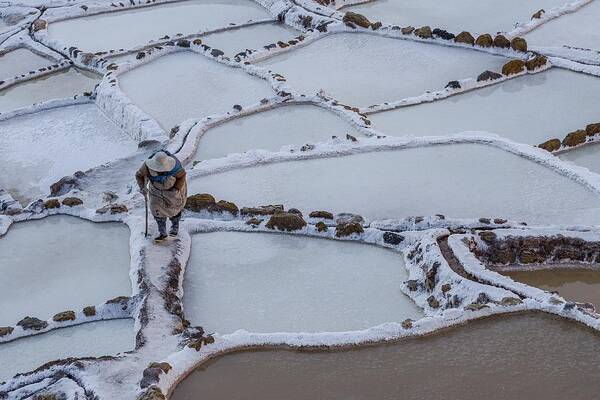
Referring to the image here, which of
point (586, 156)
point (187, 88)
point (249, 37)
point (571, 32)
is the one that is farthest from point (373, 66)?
point (586, 156)

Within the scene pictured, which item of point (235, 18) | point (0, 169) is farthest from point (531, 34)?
point (0, 169)

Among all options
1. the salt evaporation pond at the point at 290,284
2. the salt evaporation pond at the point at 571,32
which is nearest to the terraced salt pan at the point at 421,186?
the salt evaporation pond at the point at 290,284

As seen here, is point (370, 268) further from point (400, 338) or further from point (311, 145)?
point (311, 145)

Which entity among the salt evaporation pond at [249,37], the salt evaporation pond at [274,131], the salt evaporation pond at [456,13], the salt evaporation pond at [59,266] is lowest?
the salt evaporation pond at [59,266]

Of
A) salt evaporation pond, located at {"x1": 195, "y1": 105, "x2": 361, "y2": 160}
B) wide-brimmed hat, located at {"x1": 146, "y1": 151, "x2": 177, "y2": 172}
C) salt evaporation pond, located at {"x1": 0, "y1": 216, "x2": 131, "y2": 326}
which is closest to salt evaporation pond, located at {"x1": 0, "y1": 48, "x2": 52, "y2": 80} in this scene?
salt evaporation pond, located at {"x1": 195, "y1": 105, "x2": 361, "y2": 160}

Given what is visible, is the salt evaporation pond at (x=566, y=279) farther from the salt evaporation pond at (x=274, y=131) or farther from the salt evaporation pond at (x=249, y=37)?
the salt evaporation pond at (x=249, y=37)

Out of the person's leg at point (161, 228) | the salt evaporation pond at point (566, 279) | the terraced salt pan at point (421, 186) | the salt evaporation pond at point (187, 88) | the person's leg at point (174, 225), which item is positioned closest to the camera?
the salt evaporation pond at point (566, 279)

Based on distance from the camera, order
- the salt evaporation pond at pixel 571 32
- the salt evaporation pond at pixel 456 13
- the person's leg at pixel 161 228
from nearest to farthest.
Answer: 1. the person's leg at pixel 161 228
2. the salt evaporation pond at pixel 571 32
3. the salt evaporation pond at pixel 456 13
